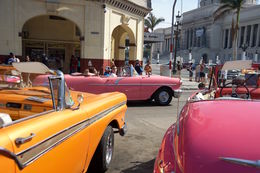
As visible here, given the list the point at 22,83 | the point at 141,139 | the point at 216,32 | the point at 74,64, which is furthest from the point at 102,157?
the point at 216,32

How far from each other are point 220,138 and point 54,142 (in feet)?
4.56

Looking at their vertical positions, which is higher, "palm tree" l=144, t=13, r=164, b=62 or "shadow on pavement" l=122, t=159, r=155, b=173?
"palm tree" l=144, t=13, r=164, b=62

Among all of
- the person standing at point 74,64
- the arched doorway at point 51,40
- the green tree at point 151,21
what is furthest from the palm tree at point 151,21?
the person standing at point 74,64

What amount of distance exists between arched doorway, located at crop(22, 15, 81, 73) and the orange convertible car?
45.2ft

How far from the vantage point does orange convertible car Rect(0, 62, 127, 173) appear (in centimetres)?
198

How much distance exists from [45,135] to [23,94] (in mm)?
1212

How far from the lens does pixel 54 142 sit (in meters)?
2.36

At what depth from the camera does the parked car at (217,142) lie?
1904mm

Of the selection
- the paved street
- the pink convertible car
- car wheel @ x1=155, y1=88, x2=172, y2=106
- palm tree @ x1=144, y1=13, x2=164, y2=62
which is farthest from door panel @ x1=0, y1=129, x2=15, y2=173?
palm tree @ x1=144, y1=13, x2=164, y2=62

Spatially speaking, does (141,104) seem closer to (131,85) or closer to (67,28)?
(131,85)

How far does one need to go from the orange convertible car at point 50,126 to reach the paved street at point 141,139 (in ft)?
1.34

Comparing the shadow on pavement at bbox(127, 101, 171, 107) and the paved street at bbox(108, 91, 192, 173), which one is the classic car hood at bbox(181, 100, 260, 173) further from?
the shadow on pavement at bbox(127, 101, 171, 107)

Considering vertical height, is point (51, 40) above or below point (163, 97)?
above

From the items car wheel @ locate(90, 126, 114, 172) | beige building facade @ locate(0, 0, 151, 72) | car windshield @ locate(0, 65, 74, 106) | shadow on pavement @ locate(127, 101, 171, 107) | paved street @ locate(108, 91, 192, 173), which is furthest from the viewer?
beige building facade @ locate(0, 0, 151, 72)
